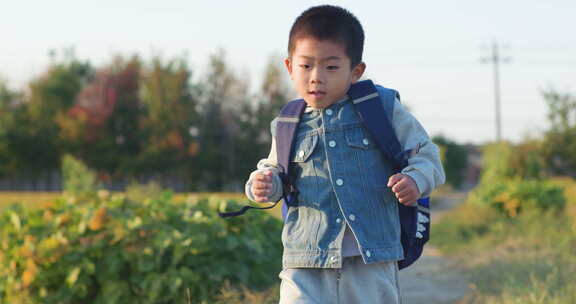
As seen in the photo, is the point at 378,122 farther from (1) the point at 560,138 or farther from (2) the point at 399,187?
(1) the point at 560,138

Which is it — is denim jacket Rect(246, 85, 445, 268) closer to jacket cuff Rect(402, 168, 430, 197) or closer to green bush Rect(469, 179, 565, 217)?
jacket cuff Rect(402, 168, 430, 197)

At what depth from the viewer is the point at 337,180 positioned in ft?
7.48

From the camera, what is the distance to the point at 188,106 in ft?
108

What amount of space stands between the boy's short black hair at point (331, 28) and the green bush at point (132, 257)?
6.46ft

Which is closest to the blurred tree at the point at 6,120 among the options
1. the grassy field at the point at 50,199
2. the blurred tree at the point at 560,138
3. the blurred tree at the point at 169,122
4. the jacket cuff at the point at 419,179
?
the blurred tree at the point at 169,122

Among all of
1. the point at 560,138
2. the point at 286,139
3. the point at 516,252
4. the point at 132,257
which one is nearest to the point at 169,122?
the point at 560,138

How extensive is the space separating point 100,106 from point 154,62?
142 inches

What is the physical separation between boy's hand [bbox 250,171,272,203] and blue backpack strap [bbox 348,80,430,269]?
1.32ft

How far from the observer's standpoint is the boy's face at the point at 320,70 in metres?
2.20

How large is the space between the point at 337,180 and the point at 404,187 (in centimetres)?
25

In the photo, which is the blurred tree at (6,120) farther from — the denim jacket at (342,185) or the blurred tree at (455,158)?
the denim jacket at (342,185)

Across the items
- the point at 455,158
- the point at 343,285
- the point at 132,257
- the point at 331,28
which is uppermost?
the point at 331,28

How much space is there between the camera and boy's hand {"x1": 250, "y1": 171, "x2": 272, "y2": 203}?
2.28 m

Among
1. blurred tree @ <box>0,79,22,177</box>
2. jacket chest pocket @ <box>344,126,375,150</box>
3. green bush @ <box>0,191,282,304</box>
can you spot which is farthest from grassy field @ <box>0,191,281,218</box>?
blurred tree @ <box>0,79,22,177</box>
